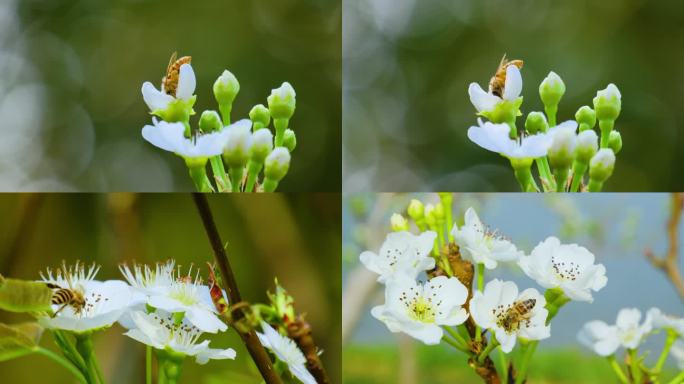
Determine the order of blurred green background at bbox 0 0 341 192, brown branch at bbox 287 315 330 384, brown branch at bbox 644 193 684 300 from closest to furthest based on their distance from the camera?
brown branch at bbox 287 315 330 384 < brown branch at bbox 644 193 684 300 < blurred green background at bbox 0 0 341 192

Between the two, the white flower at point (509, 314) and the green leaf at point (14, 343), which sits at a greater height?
the white flower at point (509, 314)

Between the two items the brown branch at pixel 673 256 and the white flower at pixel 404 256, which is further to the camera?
the brown branch at pixel 673 256

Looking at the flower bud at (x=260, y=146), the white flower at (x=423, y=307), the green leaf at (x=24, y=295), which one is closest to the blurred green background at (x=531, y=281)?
the white flower at (x=423, y=307)

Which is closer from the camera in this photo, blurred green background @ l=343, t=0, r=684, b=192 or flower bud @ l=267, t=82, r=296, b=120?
flower bud @ l=267, t=82, r=296, b=120

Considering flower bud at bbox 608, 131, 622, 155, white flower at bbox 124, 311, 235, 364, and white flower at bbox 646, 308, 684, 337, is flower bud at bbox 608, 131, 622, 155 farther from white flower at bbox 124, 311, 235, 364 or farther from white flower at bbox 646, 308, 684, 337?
white flower at bbox 124, 311, 235, 364

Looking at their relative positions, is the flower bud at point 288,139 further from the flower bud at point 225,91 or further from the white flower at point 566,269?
the white flower at point 566,269

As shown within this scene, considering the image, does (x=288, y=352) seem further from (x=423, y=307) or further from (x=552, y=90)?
(x=552, y=90)

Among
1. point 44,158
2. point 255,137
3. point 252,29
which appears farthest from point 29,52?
point 255,137

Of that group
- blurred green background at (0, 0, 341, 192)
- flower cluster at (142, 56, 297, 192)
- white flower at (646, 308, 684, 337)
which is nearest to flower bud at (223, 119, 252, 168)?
flower cluster at (142, 56, 297, 192)

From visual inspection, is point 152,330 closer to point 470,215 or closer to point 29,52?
point 470,215
